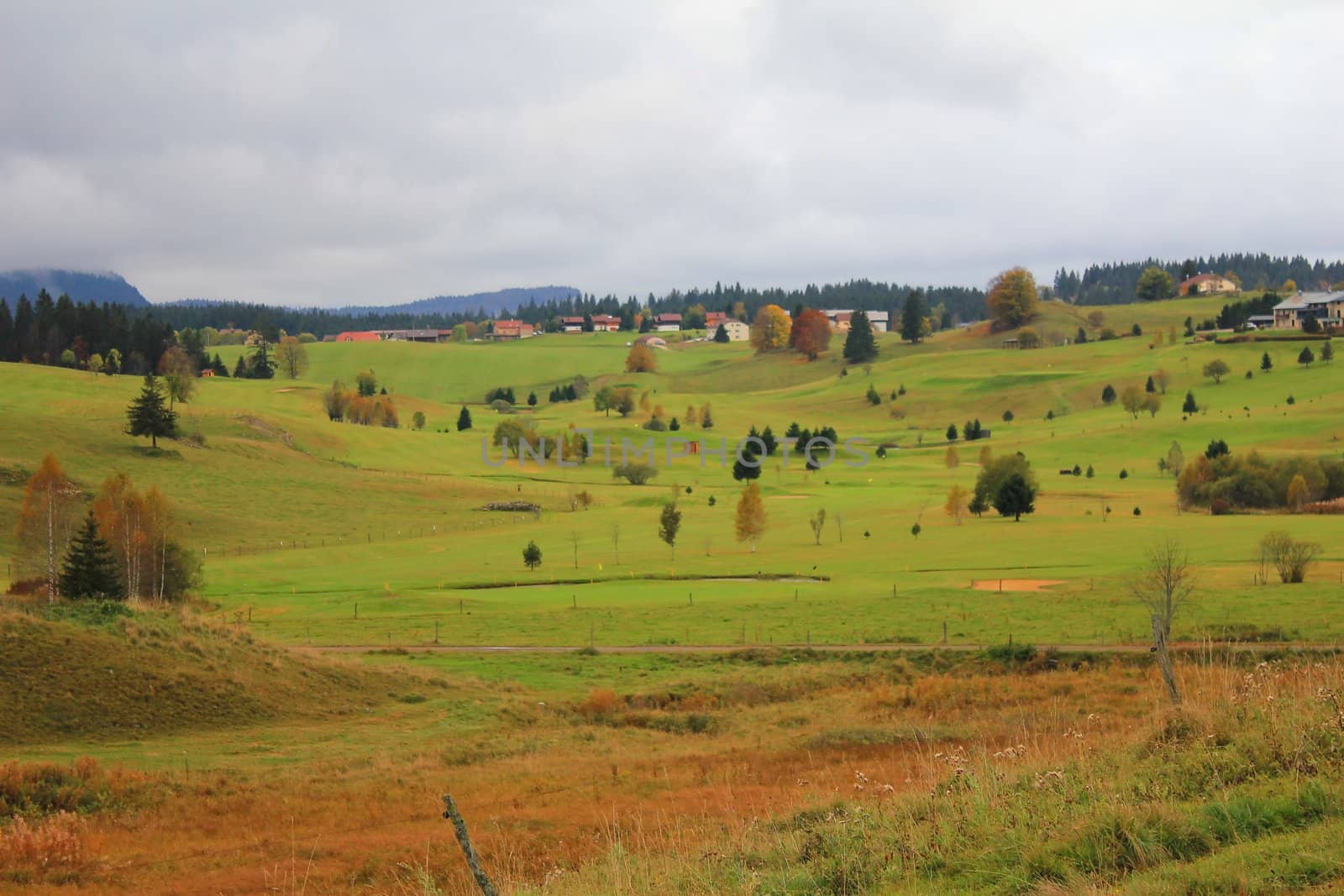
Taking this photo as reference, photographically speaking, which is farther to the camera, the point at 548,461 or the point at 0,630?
the point at 548,461

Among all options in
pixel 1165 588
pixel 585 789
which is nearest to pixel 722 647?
pixel 1165 588

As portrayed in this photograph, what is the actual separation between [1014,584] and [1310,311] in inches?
5966

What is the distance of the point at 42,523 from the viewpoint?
65.9 meters

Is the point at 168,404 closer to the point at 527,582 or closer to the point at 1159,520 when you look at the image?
the point at 527,582

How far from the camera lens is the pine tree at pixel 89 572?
150ft

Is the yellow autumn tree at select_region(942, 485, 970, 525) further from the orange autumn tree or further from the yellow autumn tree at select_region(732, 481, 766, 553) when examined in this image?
the orange autumn tree

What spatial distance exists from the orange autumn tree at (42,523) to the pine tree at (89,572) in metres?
16.0

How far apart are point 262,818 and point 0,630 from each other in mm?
13263


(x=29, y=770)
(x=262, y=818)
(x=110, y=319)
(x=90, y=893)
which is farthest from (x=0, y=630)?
(x=110, y=319)

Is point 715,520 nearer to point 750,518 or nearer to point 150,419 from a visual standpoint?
point 750,518

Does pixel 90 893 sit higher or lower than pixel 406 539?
higher

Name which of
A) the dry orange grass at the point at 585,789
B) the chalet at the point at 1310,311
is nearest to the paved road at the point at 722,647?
the dry orange grass at the point at 585,789

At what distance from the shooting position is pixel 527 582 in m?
61.8

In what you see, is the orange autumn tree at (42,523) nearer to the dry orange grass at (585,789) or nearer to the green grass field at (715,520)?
the green grass field at (715,520)
